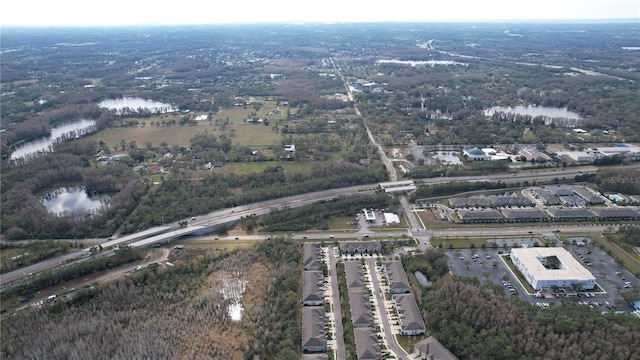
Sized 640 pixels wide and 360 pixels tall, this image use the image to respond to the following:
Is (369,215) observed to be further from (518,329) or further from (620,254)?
(620,254)

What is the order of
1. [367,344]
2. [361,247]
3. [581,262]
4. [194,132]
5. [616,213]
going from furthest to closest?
[194,132] < [616,213] < [361,247] < [581,262] < [367,344]

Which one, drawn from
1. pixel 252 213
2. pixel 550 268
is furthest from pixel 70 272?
pixel 550 268

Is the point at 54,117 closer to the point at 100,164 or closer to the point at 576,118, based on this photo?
the point at 100,164

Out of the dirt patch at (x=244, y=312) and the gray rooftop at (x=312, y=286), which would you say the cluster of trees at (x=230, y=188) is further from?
the gray rooftop at (x=312, y=286)

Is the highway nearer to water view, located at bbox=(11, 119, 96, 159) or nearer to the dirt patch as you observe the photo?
the dirt patch

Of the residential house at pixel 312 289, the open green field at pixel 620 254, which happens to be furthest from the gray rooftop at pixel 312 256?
the open green field at pixel 620 254
